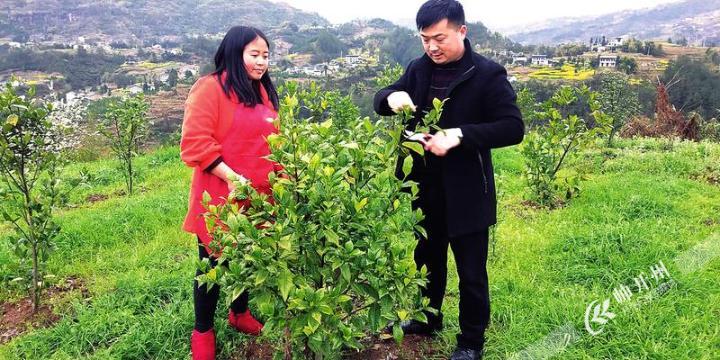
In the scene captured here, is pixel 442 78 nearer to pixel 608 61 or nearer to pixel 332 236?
pixel 332 236

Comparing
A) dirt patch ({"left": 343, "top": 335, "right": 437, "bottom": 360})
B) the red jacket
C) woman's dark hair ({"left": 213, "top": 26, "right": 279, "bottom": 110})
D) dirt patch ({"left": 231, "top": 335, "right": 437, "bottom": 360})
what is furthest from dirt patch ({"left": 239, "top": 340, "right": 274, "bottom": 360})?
woman's dark hair ({"left": 213, "top": 26, "right": 279, "bottom": 110})

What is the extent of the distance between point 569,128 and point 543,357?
127 inches

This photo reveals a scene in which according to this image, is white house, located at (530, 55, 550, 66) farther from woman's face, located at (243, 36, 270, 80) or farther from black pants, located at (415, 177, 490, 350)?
woman's face, located at (243, 36, 270, 80)

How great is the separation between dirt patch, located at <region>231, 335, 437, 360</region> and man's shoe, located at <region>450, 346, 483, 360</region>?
0.28m

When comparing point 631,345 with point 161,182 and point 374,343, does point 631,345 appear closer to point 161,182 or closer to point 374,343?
point 374,343

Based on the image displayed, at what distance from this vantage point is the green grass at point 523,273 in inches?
126

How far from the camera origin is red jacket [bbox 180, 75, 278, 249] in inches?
100

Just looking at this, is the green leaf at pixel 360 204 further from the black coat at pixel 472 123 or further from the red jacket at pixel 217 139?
the red jacket at pixel 217 139

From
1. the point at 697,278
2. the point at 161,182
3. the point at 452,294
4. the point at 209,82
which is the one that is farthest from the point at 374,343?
the point at 161,182

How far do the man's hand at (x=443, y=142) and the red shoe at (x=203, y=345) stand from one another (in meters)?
1.90

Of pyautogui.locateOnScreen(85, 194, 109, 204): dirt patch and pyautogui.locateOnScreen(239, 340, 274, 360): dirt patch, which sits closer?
pyautogui.locateOnScreen(239, 340, 274, 360): dirt patch

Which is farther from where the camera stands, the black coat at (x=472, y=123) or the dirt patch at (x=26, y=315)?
the dirt patch at (x=26, y=315)

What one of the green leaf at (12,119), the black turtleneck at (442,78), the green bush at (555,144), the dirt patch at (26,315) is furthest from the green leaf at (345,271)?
the green bush at (555,144)

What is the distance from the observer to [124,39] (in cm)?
14625
